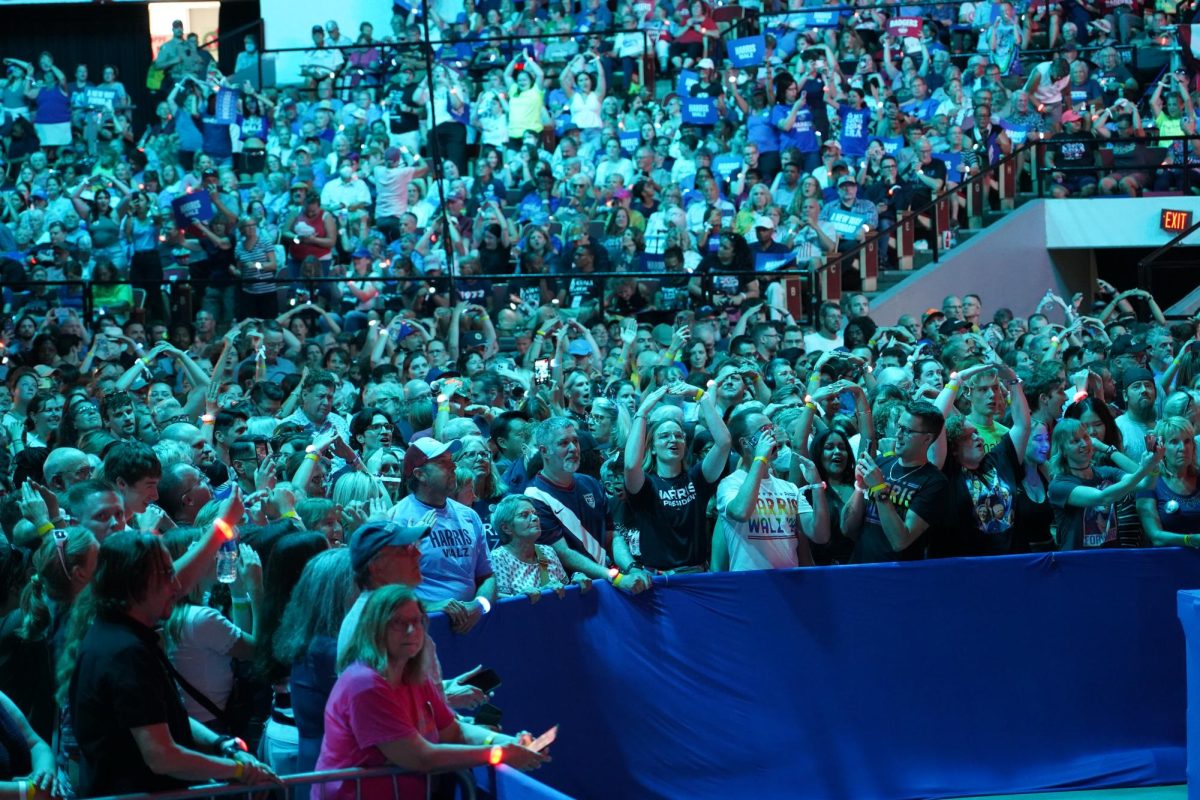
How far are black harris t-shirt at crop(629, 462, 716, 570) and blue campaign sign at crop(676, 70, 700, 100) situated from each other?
1377cm

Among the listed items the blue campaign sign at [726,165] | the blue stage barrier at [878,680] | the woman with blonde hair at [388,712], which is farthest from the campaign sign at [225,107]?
the woman with blonde hair at [388,712]

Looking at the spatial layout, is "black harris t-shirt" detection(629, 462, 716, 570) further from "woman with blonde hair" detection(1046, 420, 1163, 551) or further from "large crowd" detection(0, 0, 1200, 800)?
"woman with blonde hair" detection(1046, 420, 1163, 551)

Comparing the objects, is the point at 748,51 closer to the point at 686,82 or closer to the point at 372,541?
the point at 686,82

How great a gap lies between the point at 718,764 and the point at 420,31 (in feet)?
59.9

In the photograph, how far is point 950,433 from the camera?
8.47 meters

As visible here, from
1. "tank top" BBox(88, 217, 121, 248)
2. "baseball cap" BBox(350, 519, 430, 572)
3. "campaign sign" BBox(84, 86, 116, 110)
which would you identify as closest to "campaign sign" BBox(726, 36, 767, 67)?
"tank top" BBox(88, 217, 121, 248)

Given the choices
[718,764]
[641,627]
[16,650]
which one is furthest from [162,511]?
[718,764]

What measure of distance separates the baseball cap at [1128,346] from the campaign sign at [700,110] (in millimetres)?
9037

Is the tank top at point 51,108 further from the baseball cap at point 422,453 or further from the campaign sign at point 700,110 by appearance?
the baseball cap at point 422,453

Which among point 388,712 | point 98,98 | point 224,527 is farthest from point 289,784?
point 98,98

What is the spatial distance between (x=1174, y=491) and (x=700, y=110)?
43.6 feet

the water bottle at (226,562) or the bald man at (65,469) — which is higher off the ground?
the bald man at (65,469)

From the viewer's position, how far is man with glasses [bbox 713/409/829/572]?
8125mm

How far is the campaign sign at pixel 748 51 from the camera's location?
71.7 feet
